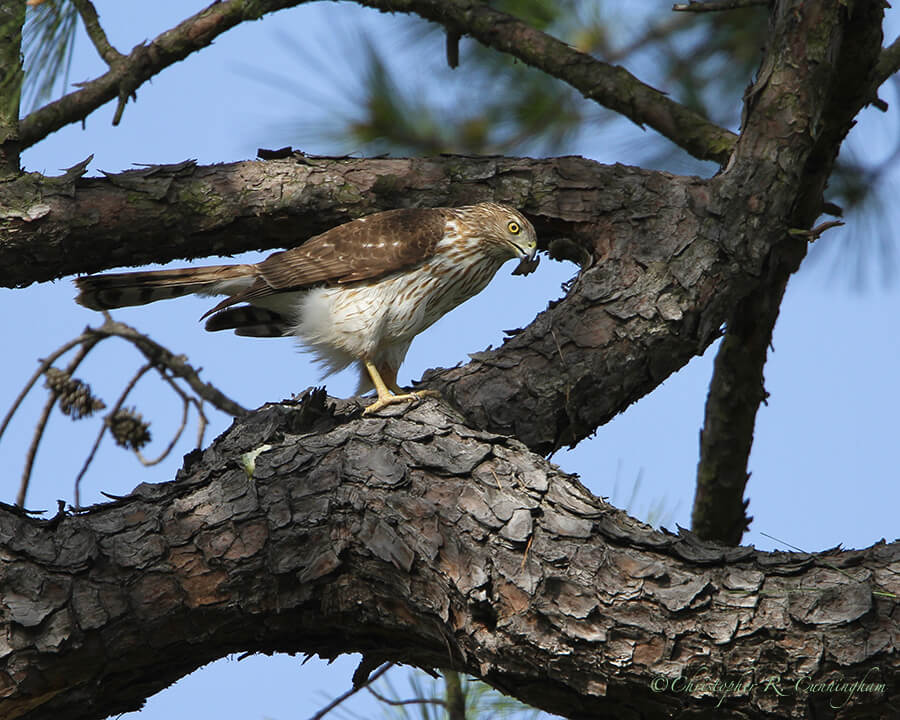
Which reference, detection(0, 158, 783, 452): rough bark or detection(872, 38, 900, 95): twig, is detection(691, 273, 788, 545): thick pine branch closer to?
detection(0, 158, 783, 452): rough bark

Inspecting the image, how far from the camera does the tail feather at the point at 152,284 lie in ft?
15.0

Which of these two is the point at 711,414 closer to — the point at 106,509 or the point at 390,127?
the point at 390,127

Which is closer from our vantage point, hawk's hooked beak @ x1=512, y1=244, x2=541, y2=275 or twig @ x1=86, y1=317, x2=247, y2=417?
hawk's hooked beak @ x1=512, y1=244, x2=541, y2=275

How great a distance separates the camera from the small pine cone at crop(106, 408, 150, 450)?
545 centimetres

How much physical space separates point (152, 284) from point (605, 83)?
93.0 inches

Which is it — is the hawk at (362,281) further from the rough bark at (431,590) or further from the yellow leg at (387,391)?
the rough bark at (431,590)

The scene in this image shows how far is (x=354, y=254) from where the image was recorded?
4758mm

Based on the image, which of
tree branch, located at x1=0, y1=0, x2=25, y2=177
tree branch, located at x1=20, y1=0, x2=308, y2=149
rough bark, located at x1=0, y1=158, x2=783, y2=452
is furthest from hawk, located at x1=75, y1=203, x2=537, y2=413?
tree branch, located at x1=20, y1=0, x2=308, y2=149

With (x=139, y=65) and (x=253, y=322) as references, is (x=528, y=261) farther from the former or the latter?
(x=139, y=65)

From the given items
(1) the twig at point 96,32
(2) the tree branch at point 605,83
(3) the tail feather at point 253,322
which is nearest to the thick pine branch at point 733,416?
(2) the tree branch at point 605,83

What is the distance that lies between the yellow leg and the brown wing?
440 millimetres

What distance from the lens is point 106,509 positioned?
347cm

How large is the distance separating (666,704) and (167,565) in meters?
1.56

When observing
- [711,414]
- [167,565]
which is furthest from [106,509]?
[711,414]
